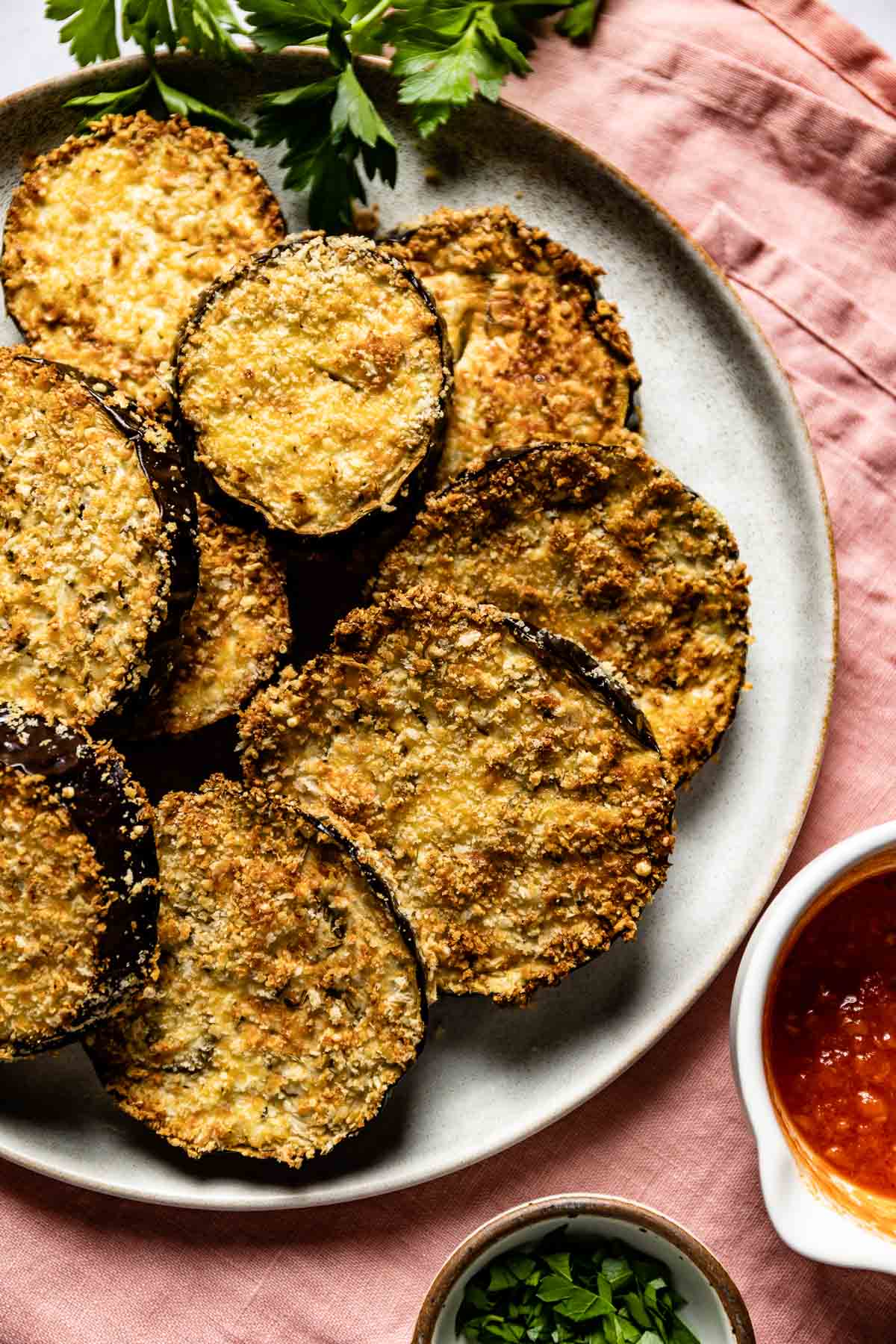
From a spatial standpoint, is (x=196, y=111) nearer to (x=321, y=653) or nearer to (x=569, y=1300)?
(x=321, y=653)

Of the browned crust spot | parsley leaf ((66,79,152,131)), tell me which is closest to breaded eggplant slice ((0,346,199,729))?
the browned crust spot

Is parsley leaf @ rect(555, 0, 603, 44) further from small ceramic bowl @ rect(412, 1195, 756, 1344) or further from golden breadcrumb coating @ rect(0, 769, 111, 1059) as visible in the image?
small ceramic bowl @ rect(412, 1195, 756, 1344)

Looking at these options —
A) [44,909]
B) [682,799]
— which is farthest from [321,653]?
[682,799]

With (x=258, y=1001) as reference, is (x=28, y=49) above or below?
above

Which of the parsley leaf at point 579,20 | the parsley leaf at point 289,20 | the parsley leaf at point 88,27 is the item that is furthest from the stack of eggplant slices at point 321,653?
the parsley leaf at point 579,20

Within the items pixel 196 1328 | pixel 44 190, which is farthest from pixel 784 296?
pixel 196 1328

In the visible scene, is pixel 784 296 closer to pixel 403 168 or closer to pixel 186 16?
pixel 403 168
